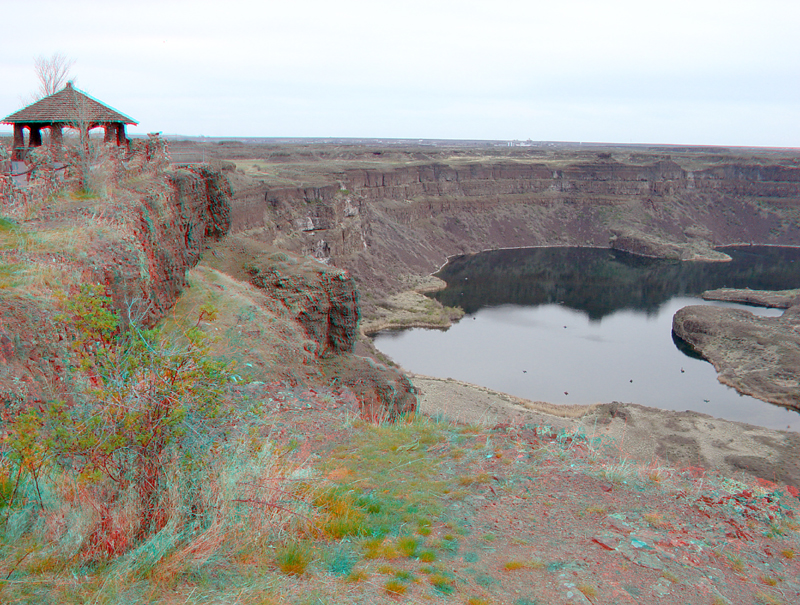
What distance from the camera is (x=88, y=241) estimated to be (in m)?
11.4

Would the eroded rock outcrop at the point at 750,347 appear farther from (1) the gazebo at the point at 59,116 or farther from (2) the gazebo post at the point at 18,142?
(2) the gazebo post at the point at 18,142

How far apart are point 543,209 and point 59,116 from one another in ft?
245

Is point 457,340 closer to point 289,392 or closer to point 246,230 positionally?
point 246,230

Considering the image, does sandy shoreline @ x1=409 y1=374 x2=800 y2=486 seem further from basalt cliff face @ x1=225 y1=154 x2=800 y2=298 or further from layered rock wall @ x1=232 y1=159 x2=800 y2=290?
layered rock wall @ x1=232 y1=159 x2=800 y2=290

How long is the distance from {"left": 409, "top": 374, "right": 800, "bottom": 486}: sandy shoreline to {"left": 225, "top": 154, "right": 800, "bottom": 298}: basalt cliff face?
75.2ft

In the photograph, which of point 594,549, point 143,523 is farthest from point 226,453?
point 594,549

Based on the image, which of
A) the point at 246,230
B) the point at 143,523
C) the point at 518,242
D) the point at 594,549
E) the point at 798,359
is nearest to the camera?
the point at 143,523

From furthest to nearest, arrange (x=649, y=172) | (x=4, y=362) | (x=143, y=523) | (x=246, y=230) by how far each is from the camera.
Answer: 1. (x=649, y=172)
2. (x=246, y=230)
3. (x=4, y=362)
4. (x=143, y=523)

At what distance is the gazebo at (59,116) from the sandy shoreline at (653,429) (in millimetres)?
16127

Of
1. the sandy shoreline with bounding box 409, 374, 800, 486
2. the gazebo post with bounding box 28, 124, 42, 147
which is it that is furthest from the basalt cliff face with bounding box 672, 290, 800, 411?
the gazebo post with bounding box 28, 124, 42, 147

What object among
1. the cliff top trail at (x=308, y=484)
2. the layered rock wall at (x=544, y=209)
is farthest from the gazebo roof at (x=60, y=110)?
the layered rock wall at (x=544, y=209)

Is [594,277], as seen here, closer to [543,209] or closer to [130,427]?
[543,209]

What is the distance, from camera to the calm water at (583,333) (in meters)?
30.9

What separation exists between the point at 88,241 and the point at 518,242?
70231 millimetres
